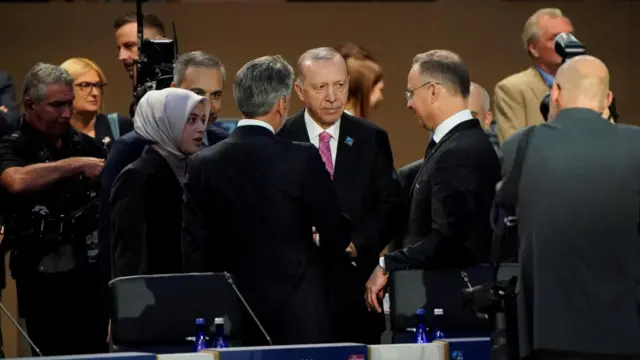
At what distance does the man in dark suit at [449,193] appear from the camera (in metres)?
4.57

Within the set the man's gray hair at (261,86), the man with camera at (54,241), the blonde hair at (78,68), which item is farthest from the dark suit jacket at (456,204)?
the blonde hair at (78,68)

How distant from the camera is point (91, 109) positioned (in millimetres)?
6328

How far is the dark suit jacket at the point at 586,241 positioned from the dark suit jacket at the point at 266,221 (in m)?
0.81

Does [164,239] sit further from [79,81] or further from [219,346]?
[79,81]

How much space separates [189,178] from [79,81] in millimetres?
2036

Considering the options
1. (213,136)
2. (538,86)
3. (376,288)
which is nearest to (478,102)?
(538,86)

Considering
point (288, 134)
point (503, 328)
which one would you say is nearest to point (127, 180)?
point (288, 134)

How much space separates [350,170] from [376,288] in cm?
58

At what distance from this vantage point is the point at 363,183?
205 inches

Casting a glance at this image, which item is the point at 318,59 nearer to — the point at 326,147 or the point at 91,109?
the point at 326,147

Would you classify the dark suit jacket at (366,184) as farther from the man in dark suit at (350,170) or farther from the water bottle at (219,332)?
the water bottle at (219,332)

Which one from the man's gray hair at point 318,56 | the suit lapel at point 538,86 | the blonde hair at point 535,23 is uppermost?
the blonde hair at point 535,23

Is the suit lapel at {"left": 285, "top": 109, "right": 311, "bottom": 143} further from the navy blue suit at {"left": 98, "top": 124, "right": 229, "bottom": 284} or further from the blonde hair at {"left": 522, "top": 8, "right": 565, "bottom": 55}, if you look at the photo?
the blonde hair at {"left": 522, "top": 8, "right": 565, "bottom": 55}

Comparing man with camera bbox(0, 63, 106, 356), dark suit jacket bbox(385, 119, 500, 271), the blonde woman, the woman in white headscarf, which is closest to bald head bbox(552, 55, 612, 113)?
dark suit jacket bbox(385, 119, 500, 271)
